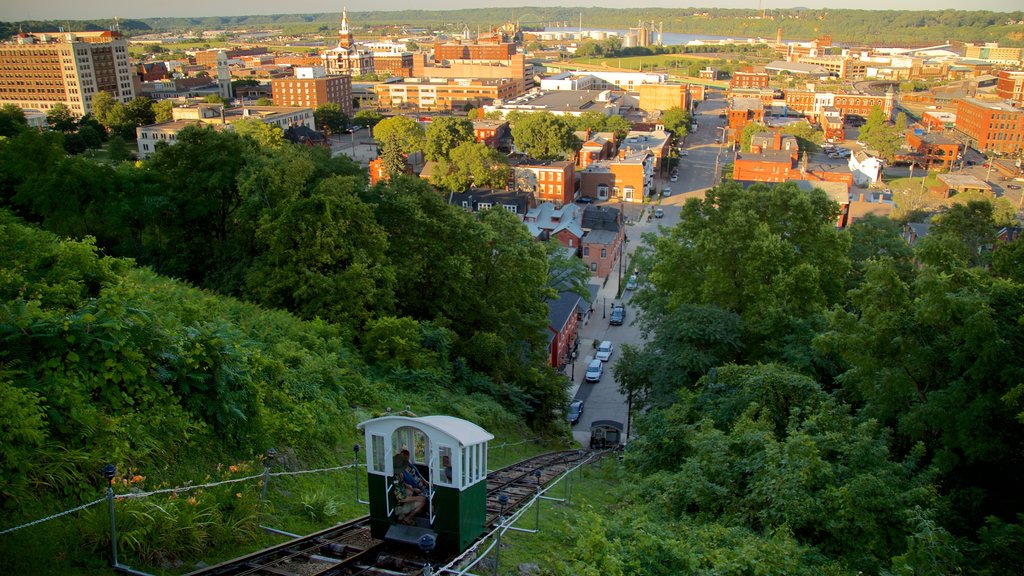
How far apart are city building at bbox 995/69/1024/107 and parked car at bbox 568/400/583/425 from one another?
124560 mm

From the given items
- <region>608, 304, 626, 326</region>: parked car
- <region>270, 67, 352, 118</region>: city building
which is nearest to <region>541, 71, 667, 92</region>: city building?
<region>270, 67, 352, 118</region>: city building

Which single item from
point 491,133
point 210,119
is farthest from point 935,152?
point 210,119

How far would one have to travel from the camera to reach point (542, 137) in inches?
3132

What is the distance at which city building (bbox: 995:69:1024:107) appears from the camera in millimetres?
123081

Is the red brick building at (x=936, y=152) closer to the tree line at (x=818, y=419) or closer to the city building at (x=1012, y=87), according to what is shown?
the city building at (x=1012, y=87)

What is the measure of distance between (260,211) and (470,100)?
103 meters

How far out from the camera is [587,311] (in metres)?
42.2

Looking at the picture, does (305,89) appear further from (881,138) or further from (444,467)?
(444,467)

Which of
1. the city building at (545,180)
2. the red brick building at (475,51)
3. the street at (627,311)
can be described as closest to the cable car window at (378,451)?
the street at (627,311)

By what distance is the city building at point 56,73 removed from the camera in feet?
334

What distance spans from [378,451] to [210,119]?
3137 inches

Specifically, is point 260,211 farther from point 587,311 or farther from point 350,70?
point 350,70

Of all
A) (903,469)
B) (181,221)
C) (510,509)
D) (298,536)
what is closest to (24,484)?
(298,536)

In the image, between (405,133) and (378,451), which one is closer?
(378,451)
